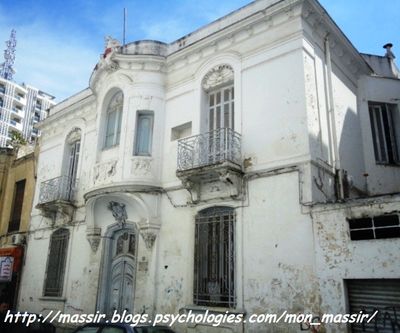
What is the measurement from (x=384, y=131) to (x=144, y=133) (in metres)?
7.69

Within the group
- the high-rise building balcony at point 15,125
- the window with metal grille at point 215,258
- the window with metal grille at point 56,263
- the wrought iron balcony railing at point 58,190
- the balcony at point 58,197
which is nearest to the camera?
the window with metal grille at point 215,258

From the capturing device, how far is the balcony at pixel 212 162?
989 cm

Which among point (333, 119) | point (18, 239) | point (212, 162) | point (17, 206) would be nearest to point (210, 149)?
point (212, 162)

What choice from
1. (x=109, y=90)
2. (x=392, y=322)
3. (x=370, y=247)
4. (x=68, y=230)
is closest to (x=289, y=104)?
(x=370, y=247)

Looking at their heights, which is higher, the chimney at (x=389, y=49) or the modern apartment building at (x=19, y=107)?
the modern apartment building at (x=19, y=107)

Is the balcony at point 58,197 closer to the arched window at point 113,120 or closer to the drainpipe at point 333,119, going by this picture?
the arched window at point 113,120

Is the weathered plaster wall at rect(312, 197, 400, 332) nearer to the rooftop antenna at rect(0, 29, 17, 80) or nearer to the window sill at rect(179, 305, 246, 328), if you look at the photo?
the window sill at rect(179, 305, 246, 328)

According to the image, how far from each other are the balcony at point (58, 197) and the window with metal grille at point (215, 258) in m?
5.88

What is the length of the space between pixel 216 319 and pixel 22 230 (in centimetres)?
1094

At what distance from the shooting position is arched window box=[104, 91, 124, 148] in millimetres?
13323

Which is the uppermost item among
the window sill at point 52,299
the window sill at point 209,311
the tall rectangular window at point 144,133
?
the tall rectangular window at point 144,133

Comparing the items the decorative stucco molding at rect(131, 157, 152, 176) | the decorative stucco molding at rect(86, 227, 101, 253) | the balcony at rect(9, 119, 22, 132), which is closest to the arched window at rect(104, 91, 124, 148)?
the decorative stucco molding at rect(131, 157, 152, 176)

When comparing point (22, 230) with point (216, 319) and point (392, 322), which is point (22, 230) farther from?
point (392, 322)

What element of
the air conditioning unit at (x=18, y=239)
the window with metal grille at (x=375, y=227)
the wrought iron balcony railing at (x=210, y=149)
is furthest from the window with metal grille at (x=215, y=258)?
the air conditioning unit at (x=18, y=239)
